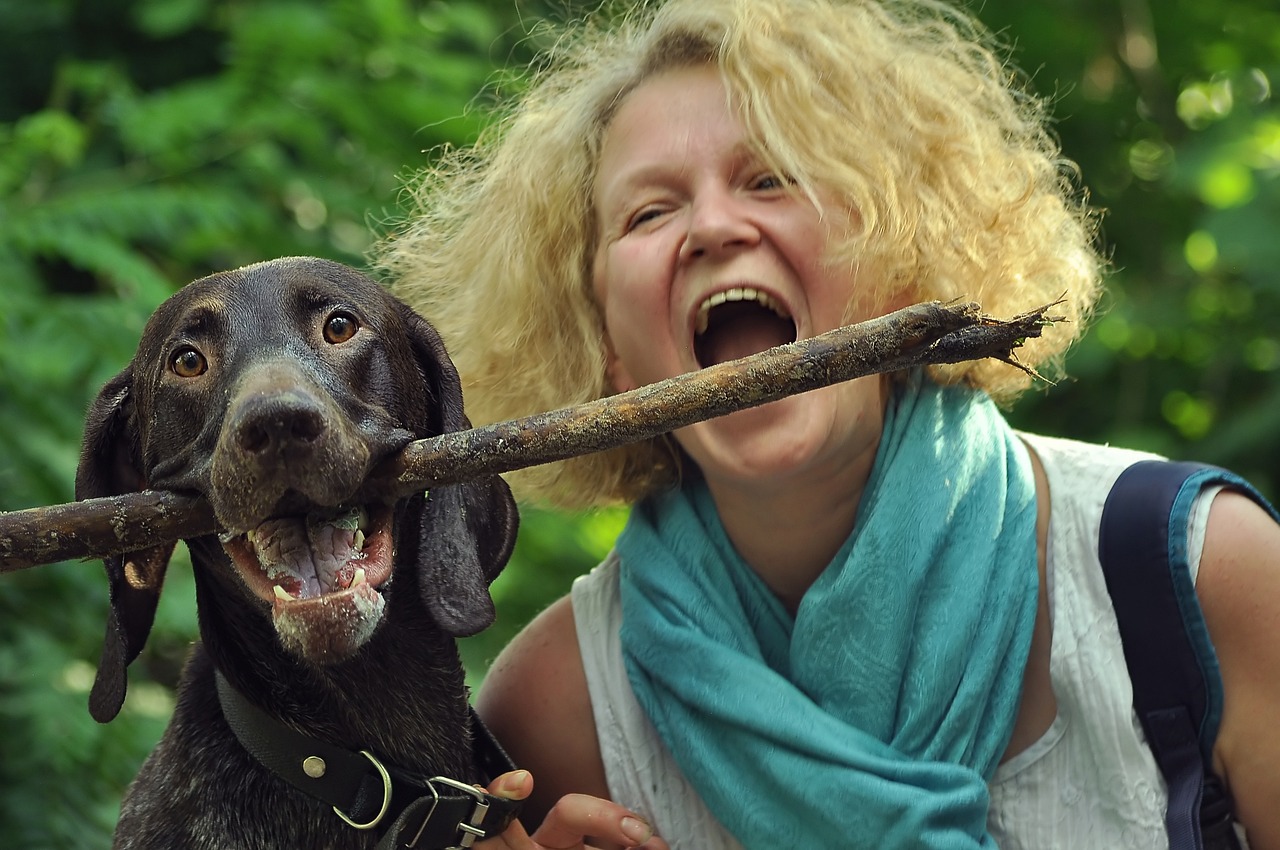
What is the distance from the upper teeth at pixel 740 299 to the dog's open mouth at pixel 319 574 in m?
0.85

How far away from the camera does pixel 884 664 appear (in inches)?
105

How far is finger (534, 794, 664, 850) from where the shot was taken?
2639 millimetres

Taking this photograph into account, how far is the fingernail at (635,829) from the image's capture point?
2.65 meters

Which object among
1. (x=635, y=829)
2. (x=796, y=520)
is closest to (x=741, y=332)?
(x=796, y=520)

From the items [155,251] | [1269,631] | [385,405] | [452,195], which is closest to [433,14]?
[155,251]

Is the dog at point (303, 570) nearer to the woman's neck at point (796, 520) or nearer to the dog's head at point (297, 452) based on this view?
the dog's head at point (297, 452)

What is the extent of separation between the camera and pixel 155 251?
17.8ft

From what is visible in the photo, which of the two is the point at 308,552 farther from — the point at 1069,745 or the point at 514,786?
the point at 1069,745

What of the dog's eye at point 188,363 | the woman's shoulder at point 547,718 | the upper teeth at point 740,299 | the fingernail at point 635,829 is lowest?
the woman's shoulder at point 547,718

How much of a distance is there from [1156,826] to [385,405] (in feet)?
5.16

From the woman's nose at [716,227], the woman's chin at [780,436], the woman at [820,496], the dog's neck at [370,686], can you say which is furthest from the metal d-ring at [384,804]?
the woman's nose at [716,227]

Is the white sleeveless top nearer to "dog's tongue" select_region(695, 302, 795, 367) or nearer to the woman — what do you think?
the woman

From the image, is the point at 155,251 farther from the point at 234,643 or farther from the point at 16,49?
the point at 234,643

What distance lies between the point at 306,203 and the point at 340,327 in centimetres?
290
